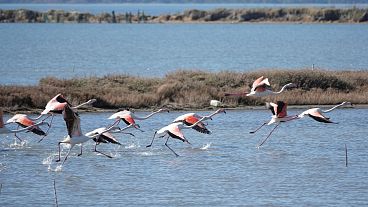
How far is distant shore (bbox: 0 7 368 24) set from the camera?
109456mm

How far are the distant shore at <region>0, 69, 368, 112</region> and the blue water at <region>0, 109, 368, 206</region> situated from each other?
97.9 inches

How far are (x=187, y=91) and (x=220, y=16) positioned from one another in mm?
92326

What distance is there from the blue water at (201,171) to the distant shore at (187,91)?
249cm

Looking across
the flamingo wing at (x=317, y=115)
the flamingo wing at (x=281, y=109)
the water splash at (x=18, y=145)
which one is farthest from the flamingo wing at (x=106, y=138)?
the flamingo wing at (x=317, y=115)

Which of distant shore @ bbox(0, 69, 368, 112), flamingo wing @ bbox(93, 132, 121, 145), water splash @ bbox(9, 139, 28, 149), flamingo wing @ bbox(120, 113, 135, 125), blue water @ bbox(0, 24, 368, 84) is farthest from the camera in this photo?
blue water @ bbox(0, 24, 368, 84)

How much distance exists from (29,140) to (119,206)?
7.13 metres

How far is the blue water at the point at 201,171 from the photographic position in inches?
632

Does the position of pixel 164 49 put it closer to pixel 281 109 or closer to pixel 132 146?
pixel 132 146

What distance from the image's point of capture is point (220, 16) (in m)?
120

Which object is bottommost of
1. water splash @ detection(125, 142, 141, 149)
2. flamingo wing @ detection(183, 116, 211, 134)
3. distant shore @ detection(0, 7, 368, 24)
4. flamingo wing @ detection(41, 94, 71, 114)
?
distant shore @ detection(0, 7, 368, 24)

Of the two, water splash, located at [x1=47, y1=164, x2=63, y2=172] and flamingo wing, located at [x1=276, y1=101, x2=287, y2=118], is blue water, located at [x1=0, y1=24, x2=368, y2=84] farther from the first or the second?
water splash, located at [x1=47, y1=164, x2=63, y2=172]

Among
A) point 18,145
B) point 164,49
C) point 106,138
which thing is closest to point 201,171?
point 106,138

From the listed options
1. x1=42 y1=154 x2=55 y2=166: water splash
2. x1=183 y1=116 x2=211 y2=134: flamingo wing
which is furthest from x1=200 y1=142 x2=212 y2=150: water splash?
x1=42 y1=154 x2=55 y2=166: water splash

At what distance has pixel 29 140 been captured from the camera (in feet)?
72.1
